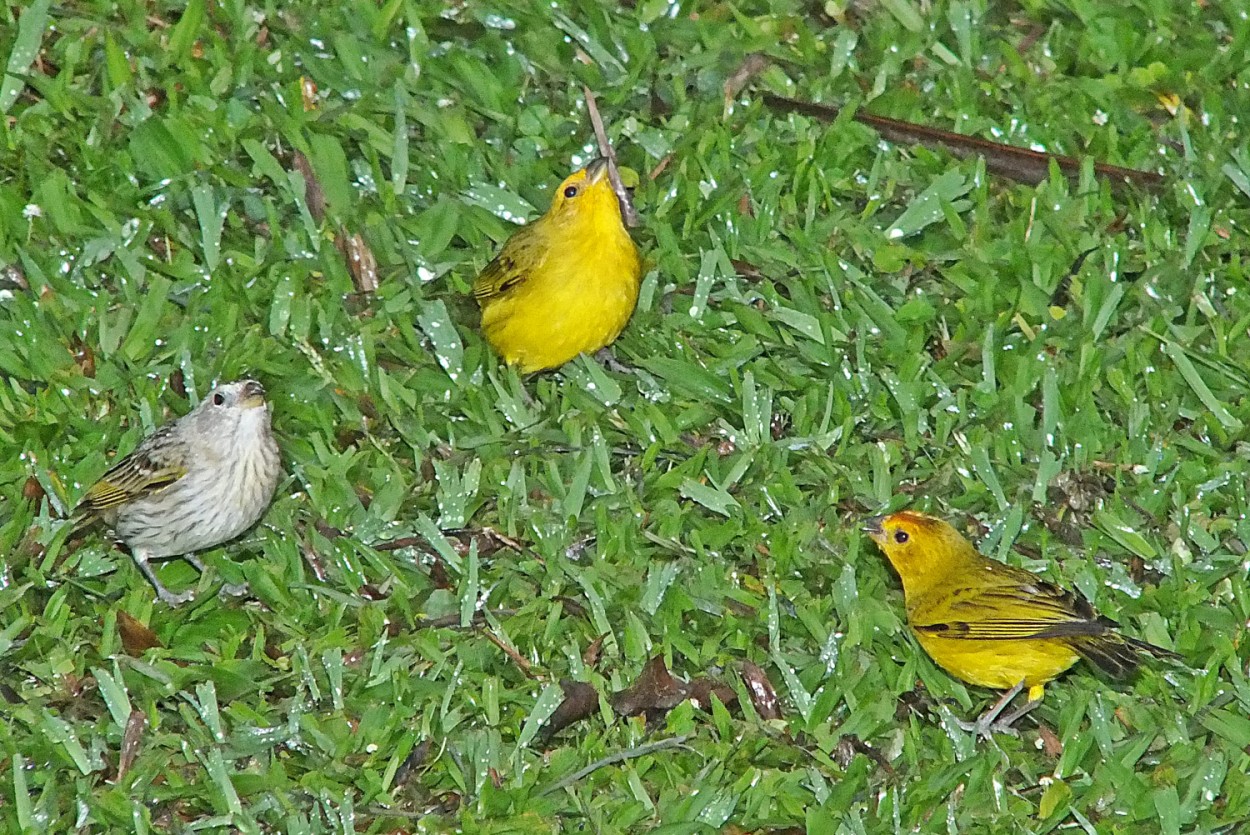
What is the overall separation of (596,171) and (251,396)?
5.23 ft

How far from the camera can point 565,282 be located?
253 inches

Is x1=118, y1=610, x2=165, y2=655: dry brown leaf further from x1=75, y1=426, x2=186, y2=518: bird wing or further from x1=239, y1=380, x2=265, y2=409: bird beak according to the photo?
x1=239, y1=380, x2=265, y2=409: bird beak

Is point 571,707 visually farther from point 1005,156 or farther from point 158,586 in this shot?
point 1005,156

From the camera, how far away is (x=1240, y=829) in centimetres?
516

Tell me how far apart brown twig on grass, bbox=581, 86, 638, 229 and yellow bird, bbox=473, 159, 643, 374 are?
47 cm

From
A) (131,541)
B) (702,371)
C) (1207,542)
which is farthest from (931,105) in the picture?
(131,541)

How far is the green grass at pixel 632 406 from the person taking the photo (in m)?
5.27

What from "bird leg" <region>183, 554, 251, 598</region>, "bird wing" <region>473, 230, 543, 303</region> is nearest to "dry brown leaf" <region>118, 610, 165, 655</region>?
"bird leg" <region>183, 554, 251, 598</region>

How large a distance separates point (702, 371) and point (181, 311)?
1950 mm

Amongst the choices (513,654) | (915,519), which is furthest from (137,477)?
(915,519)

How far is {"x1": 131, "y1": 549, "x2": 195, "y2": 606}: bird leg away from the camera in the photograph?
5.75m

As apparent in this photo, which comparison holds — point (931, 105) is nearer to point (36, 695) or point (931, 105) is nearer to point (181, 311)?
point (181, 311)

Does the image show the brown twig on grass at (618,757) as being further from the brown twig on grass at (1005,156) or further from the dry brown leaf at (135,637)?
the brown twig on grass at (1005,156)

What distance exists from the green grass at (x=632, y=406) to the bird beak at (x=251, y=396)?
357mm
